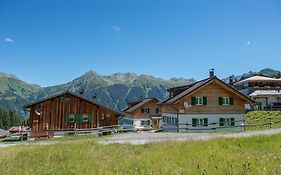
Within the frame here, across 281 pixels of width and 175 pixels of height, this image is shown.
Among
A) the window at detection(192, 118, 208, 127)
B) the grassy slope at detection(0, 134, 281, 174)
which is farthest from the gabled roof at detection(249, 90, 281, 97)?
the grassy slope at detection(0, 134, 281, 174)

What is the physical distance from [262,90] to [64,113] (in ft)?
150

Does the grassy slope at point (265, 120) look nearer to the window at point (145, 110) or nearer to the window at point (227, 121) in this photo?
the window at point (227, 121)

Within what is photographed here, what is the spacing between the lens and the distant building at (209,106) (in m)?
39.7

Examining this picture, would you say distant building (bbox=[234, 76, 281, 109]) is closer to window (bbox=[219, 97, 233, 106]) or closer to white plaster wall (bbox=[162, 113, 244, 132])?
window (bbox=[219, 97, 233, 106])

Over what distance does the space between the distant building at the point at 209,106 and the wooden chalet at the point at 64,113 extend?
12958 mm

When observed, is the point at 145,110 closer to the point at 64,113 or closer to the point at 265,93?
the point at 265,93

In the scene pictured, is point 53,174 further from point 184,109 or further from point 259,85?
point 259,85

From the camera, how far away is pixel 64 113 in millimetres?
41125

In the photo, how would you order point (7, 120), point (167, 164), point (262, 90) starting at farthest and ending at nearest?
1. point (7, 120)
2. point (262, 90)
3. point (167, 164)

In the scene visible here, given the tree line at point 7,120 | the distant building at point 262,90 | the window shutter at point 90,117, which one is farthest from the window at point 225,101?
the tree line at point 7,120

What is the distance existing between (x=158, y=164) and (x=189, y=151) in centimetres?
307

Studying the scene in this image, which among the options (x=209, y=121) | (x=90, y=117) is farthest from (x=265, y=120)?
(x=90, y=117)

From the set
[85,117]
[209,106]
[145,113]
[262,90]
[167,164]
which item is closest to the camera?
[167,164]

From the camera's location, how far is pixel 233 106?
134 feet
